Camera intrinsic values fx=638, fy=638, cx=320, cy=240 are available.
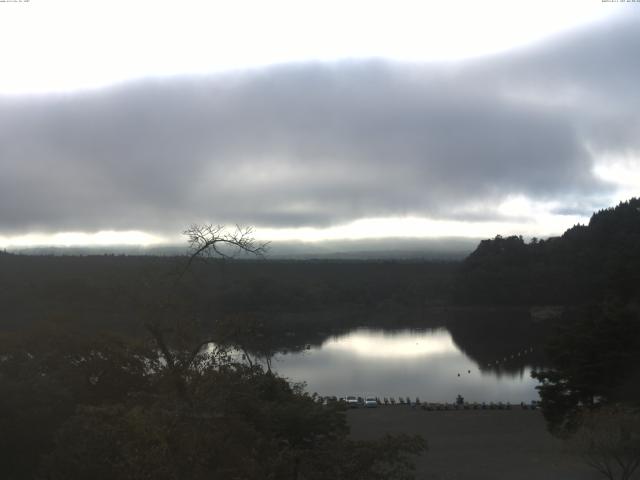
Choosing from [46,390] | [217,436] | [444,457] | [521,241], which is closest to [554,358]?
[444,457]

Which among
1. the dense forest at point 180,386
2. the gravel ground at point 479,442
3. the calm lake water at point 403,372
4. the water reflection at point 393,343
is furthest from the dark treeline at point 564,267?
the water reflection at point 393,343

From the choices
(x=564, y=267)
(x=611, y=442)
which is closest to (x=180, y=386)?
(x=611, y=442)

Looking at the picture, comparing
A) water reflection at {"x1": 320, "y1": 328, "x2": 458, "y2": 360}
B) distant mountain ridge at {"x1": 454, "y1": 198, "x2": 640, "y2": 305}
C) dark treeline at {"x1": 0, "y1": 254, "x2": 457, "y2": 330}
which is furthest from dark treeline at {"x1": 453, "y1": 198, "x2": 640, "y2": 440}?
water reflection at {"x1": 320, "y1": 328, "x2": 458, "y2": 360}

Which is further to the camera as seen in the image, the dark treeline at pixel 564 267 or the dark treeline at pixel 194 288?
the dark treeline at pixel 564 267

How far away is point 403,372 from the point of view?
30.7 m

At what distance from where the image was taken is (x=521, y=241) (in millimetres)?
66938

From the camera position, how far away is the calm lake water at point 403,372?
25.9 metres

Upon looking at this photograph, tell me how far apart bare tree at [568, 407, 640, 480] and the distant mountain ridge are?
47.3m

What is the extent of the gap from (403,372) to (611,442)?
2172cm

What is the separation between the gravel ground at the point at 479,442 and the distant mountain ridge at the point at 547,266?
130 ft

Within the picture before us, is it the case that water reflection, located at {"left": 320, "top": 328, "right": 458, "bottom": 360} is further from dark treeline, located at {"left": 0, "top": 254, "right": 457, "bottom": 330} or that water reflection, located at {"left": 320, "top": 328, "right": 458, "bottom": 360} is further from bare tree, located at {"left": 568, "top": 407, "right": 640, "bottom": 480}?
bare tree, located at {"left": 568, "top": 407, "right": 640, "bottom": 480}

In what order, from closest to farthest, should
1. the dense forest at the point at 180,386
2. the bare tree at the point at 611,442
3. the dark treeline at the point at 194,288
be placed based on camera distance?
1. the dense forest at the point at 180,386
2. the dark treeline at the point at 194,288
3. the bare tree at the point at 611,442

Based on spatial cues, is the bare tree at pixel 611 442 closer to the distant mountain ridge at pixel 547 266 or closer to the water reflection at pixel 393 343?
the water reflection at pixel 393 343

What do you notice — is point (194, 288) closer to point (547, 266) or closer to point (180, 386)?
point (180, 386)
